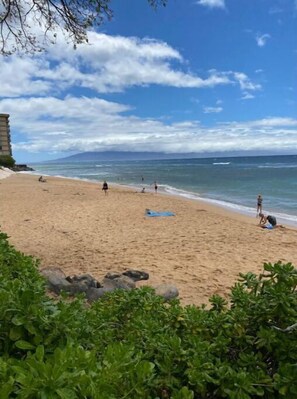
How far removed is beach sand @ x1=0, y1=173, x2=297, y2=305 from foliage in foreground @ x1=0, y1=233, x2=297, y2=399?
4687mm

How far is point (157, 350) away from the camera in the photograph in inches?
82.2

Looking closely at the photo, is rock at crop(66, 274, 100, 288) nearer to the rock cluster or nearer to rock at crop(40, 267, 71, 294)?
the rock cluster

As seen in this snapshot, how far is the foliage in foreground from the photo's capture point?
1.44 metres

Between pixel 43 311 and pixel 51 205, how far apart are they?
63.5 feet

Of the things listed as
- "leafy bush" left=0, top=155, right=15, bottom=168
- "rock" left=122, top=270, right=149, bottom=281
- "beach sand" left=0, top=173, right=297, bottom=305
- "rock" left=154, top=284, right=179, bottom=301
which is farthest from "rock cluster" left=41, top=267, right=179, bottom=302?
"leafy bush" left=0, top=155, right=15, bottom=168

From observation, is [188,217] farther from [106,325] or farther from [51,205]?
[106,325]

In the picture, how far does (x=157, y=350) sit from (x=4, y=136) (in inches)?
3336

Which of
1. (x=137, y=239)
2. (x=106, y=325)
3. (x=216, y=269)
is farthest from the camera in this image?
(x=137, y=239)

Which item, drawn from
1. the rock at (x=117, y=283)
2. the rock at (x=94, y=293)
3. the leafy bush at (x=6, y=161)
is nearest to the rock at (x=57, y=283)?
the rock at (x=94, y=293)

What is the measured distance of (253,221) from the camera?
18266 millimetres

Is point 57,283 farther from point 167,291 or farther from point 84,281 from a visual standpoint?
point 167,291

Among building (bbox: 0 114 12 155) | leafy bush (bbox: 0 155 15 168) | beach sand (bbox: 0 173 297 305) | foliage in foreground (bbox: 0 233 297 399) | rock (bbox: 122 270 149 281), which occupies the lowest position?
beach sand (bbox: 0 173 297 305)

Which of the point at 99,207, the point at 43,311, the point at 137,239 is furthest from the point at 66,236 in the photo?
the point at 43,311

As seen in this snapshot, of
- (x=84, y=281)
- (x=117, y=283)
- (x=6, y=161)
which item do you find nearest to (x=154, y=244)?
(x=117, y=283)
